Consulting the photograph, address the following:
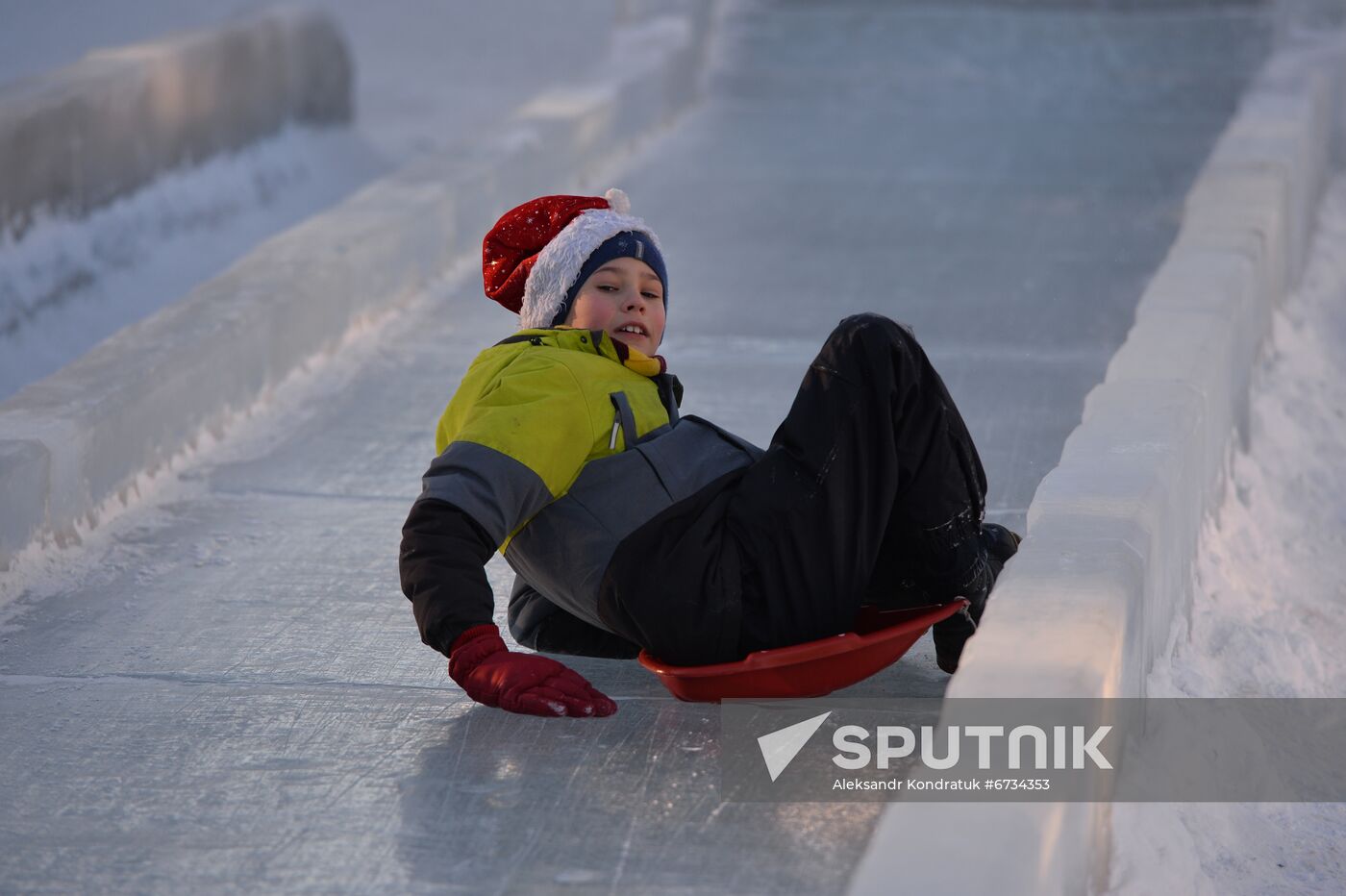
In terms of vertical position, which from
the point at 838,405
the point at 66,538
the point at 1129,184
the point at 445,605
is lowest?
the point at 1129,184

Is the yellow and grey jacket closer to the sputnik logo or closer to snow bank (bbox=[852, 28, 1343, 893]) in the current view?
the sputnik logo

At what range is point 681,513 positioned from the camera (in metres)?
2.57

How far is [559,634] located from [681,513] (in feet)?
1.28

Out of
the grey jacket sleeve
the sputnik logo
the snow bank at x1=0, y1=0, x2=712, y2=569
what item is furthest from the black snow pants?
the snow bank at x1=0, y1=0, x2=712, y2=569

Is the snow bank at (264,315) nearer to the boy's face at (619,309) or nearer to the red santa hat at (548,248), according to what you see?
the red santa hat at (548,248)

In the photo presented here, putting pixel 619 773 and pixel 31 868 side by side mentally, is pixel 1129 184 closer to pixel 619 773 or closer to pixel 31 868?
pixel 619 773

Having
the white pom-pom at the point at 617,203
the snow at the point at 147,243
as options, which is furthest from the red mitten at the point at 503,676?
the snow at the point at 147,243

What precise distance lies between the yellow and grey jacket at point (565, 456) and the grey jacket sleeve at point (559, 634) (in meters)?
0.04

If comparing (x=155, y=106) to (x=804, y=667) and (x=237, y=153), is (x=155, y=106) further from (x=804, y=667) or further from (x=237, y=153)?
(x=804, y=667)

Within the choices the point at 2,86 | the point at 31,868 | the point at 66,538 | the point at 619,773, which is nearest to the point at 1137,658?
the point at 619,773

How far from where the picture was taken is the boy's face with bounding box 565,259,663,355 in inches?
114

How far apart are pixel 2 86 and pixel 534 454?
5056 mm

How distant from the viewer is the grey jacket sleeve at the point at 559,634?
283 cm

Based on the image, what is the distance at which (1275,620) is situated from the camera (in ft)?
11.1
